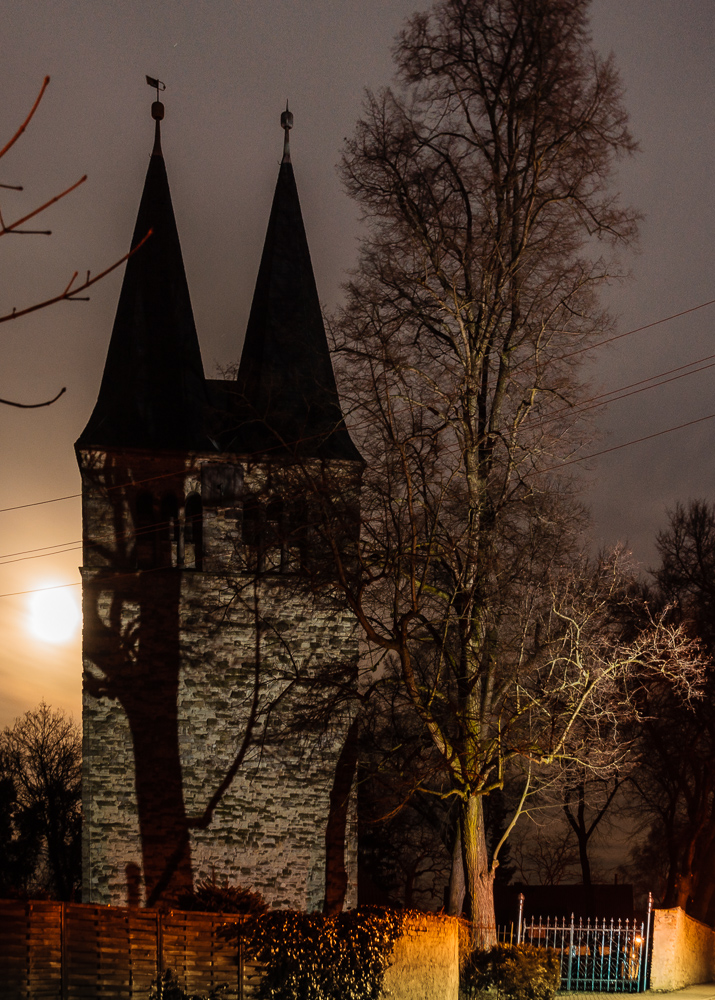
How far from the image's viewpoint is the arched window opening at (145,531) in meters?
24.0

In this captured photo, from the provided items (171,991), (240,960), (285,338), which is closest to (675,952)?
(240,960)

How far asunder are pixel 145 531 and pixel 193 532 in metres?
1.07

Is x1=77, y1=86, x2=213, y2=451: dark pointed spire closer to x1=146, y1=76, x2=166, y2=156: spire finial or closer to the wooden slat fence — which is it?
x1=146, y1=76, x2=166, y2=156: spire finial

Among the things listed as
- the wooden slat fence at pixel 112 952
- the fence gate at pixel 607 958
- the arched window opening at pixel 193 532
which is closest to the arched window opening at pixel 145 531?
the arched window opening at pixel 193 532

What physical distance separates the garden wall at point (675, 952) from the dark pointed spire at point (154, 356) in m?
13.4

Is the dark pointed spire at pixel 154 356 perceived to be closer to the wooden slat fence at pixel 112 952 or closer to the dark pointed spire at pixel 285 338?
the dark pointed spire at pixel 285 338

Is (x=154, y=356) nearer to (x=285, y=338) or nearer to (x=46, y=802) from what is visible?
(x=285, y=338)

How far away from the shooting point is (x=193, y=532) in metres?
24.6

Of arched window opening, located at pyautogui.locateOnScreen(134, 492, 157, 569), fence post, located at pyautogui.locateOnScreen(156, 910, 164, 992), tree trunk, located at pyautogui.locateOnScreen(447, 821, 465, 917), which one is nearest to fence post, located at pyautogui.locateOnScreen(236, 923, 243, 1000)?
fence post, located at pyautogui.locateOnScreen(156, 910, 164, 992)

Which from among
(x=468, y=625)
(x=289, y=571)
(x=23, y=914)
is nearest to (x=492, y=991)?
(x=468, y=625)

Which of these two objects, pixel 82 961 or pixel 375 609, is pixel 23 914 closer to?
pixel 82 961

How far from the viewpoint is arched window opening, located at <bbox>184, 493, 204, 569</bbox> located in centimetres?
2436

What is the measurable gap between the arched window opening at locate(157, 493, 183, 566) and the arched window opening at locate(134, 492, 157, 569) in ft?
0.50

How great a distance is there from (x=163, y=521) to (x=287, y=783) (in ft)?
20.3
